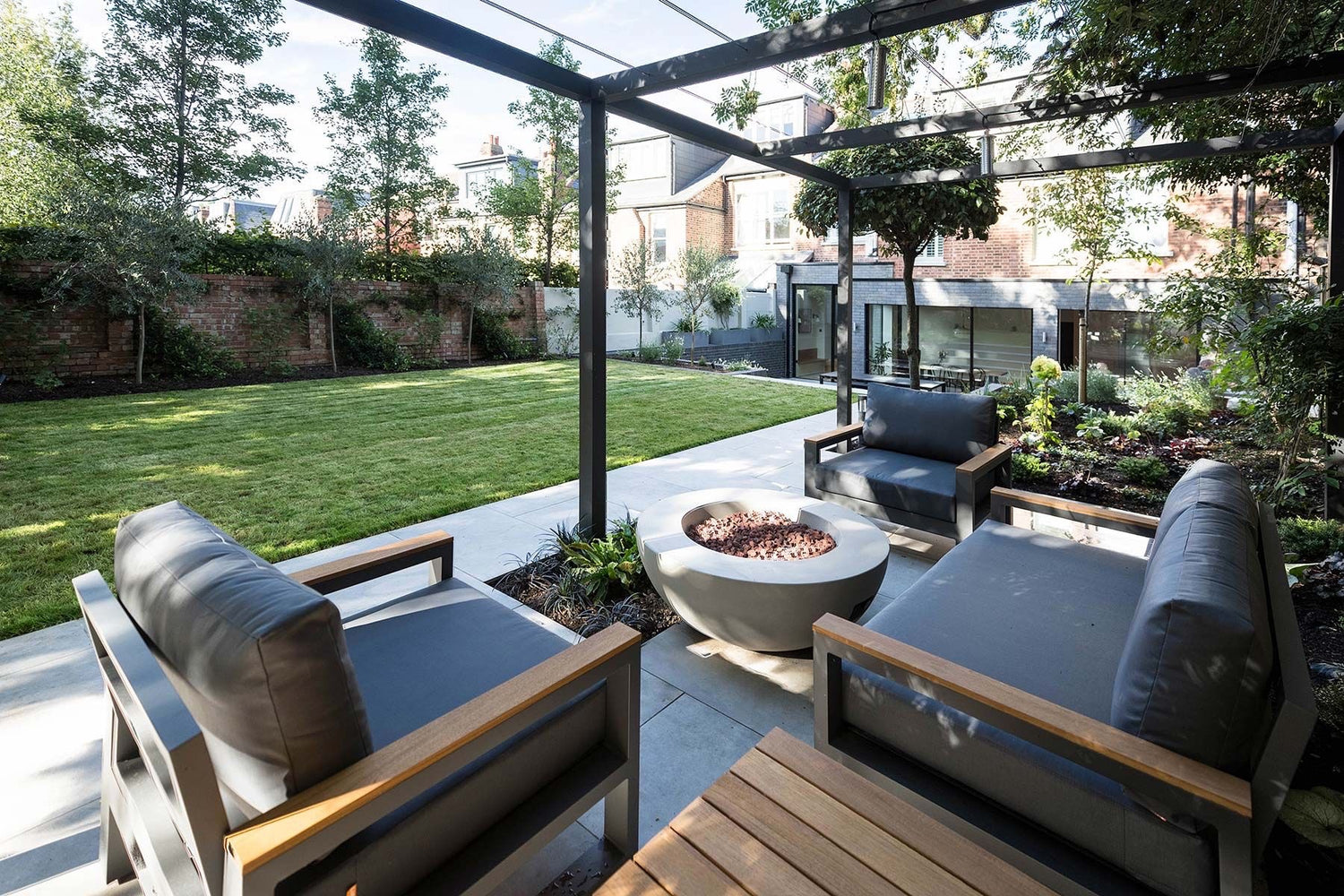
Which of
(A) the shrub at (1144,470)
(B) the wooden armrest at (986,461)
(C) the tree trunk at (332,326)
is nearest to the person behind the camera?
(B) the wooden armrest at (986,461)

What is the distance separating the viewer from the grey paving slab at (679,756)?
2014mm

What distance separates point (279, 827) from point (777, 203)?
19.7m

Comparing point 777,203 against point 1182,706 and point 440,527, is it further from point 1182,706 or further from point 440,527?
point 1182,706

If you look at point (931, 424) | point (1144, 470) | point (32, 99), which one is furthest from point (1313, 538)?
point (32, 99)

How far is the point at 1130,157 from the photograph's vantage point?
197 inches

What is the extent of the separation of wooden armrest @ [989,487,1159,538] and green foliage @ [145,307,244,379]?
11082mm

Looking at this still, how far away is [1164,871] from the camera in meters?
1.42

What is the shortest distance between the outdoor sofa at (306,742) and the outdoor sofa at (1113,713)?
75 centimetres

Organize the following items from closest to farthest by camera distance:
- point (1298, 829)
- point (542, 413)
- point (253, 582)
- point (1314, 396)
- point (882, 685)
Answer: point (253, 582) → point (1298, 829) → point (882, 685) → point (1314, 396) → point (542, 413)

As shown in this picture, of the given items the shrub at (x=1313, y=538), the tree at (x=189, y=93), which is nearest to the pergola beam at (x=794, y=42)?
the shrub at (x=1313, y=538)

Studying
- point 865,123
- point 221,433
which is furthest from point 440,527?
point 865,123

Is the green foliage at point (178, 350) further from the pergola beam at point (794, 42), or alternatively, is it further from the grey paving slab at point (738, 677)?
the grey paving slab at point (738, 677)

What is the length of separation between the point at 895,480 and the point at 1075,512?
1.11m

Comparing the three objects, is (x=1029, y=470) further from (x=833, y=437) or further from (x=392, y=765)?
(x=392, y=765)
